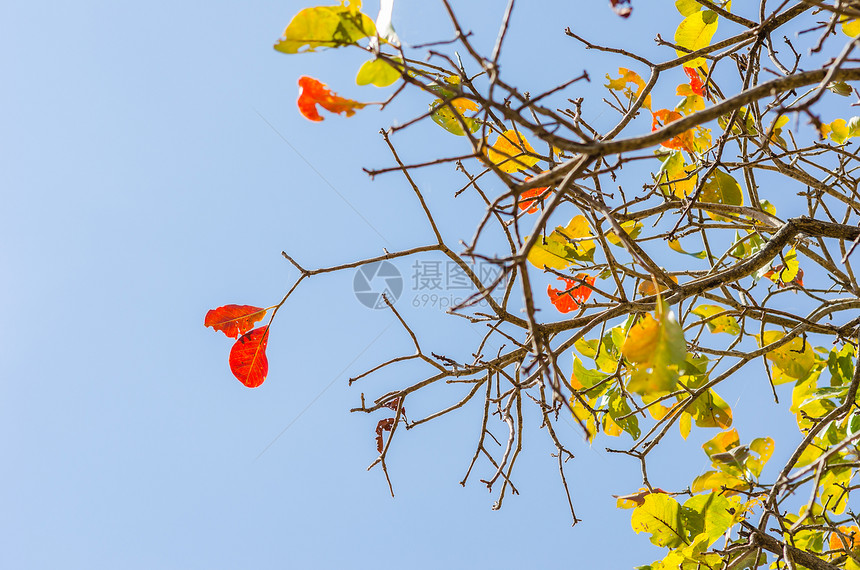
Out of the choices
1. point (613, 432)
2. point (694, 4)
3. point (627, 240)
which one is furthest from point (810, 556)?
point (694, 4)

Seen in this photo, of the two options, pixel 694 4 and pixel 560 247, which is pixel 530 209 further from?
pixel 694 4

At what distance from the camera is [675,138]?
131 cm

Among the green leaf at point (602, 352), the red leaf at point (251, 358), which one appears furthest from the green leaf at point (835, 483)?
the red leaf at point (251, 358)

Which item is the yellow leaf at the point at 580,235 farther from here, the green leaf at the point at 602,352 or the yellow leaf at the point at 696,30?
the yellow leaf at the point at 696,30

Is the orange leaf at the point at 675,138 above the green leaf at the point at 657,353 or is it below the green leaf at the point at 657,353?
above

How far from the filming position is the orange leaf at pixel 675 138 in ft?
4.19

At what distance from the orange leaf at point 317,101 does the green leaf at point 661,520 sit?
0.86 meters

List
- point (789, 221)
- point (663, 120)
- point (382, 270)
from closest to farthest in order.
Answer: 1. point (789, 221)
2. point (663, 120)
3. point (382, 270)

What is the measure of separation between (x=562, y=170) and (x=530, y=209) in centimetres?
50

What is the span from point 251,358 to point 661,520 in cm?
80

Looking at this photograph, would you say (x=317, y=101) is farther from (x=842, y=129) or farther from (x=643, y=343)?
(x=842, y=129)

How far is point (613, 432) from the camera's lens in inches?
53.9

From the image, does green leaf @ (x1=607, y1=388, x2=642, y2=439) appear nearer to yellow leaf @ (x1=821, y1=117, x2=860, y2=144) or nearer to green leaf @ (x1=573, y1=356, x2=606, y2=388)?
green leaf @ (x1=573, y1=356, x2=606, y2=388)

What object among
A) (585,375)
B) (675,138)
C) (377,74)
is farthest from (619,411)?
(377,74)
